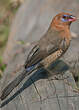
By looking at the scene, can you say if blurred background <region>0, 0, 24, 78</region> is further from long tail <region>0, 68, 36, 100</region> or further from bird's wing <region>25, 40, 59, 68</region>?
long tail <region>0, 68, 36, 100</region>

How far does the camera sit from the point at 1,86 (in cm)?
412

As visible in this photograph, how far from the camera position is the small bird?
4.56m

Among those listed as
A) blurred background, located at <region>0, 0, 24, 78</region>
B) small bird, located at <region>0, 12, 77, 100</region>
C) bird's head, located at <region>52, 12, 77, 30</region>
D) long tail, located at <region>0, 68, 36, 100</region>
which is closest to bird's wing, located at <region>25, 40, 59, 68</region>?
small bird, located at <region>0, 12, 77, 100</region>

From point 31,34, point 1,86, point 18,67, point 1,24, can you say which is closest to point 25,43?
point 31,34

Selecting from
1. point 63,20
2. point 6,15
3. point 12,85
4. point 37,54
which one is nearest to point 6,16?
point 6,15

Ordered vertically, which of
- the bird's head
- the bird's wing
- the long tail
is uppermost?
the bird's head

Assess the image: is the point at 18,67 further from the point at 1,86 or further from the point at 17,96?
the point at 17,96

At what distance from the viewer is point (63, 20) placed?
4938 mm

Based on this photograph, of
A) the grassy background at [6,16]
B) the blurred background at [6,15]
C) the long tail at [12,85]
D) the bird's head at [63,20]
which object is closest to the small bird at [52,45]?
the bird's head at [63,20]

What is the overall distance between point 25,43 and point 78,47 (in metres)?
1.07

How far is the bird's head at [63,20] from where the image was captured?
4.81 metres

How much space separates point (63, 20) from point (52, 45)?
42 cm

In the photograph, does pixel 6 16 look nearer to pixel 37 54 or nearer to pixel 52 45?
pixel 52 45

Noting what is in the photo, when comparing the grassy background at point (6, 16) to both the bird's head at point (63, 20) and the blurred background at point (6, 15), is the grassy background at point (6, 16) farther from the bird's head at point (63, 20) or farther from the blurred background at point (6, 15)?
the bird's head at point (63, 20)
